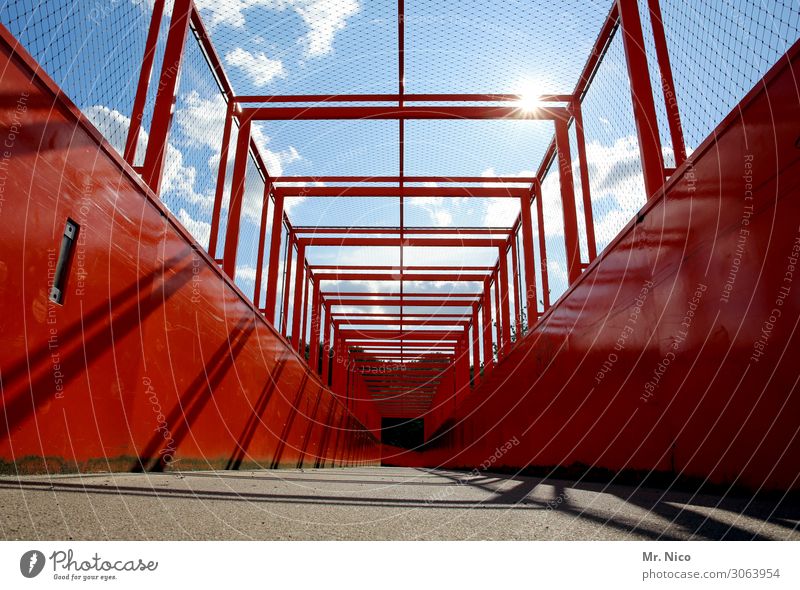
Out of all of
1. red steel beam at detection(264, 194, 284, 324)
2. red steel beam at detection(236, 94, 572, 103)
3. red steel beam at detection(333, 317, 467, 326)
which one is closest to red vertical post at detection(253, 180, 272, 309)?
red steel beam at detection(264, 194, 284, 324)

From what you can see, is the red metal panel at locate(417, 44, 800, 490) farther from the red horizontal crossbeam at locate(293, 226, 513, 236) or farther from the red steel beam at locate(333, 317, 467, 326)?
the red steel beam at locate(333, 317, 467, 326)

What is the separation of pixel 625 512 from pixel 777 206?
143 cm

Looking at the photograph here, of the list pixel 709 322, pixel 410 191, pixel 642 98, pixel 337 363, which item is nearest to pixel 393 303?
pixel 337 363

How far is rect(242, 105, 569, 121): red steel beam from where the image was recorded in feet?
24.3

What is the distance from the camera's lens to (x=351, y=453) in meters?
17.8

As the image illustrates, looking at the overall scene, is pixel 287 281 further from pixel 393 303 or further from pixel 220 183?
pixel 393 303

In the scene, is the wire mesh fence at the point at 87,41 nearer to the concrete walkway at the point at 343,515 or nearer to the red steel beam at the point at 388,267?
the concrete walkway at the point at 343,515

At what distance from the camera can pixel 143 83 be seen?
179 inches

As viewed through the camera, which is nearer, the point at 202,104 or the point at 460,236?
the point at 202,104

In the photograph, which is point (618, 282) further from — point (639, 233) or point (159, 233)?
point (159, 233)

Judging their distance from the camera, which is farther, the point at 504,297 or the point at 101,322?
the point at 504,297
